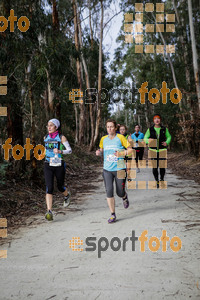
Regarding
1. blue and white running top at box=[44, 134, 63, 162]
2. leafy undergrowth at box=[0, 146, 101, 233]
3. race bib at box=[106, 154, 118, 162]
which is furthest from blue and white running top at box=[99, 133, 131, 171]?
leafy undergrowth at box=[0, 146, 101, 233]

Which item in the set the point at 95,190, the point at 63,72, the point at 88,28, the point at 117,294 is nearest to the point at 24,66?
the point at 63,72

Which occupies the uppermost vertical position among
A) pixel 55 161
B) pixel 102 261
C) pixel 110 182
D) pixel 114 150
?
pixel 114 150

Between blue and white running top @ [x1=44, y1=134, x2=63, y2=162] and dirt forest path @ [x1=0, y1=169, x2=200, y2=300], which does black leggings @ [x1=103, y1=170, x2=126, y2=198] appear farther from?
blue and white running top @ [x1=44, y1=134, x2=63, y2=162]

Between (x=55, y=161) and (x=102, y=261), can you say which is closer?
(x=102, y=261)

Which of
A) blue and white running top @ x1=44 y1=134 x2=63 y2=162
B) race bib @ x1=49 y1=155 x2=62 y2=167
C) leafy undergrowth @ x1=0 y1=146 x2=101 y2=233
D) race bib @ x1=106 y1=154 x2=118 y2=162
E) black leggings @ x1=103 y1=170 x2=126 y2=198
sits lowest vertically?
leafy undergrowth @ x1=0 y1=146 x2=101 y2=233

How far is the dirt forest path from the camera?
10.5 feet

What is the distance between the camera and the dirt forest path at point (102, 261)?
3.20 m

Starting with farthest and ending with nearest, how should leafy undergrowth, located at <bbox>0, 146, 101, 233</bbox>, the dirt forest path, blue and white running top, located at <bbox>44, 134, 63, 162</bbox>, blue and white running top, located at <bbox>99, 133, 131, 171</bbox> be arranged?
leafy undergrowth, located at <bbox>0, 146, 101, 233</bbox>
blue and white running top, located at <bbox>44, 134, 63, 162</bbox>
blue and white running top, located at <bbox>99, 133, 131, 171</bbox>
the dirt forest path

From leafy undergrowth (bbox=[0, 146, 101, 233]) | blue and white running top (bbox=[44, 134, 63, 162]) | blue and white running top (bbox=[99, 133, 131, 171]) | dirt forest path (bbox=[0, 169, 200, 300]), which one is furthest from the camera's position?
leafy undergrowth (bbox=[0, 146, 101, 233])

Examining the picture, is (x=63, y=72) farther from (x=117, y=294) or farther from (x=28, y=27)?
(x=117, y=294)

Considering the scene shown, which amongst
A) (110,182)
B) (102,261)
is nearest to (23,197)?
(110,182)

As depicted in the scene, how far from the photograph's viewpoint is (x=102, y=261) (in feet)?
13.1

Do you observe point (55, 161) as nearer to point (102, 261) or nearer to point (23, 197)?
point (23, 197)

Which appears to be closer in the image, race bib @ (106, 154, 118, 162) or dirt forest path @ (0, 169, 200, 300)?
dirt forest path @ (0, 169, 200, 300)
